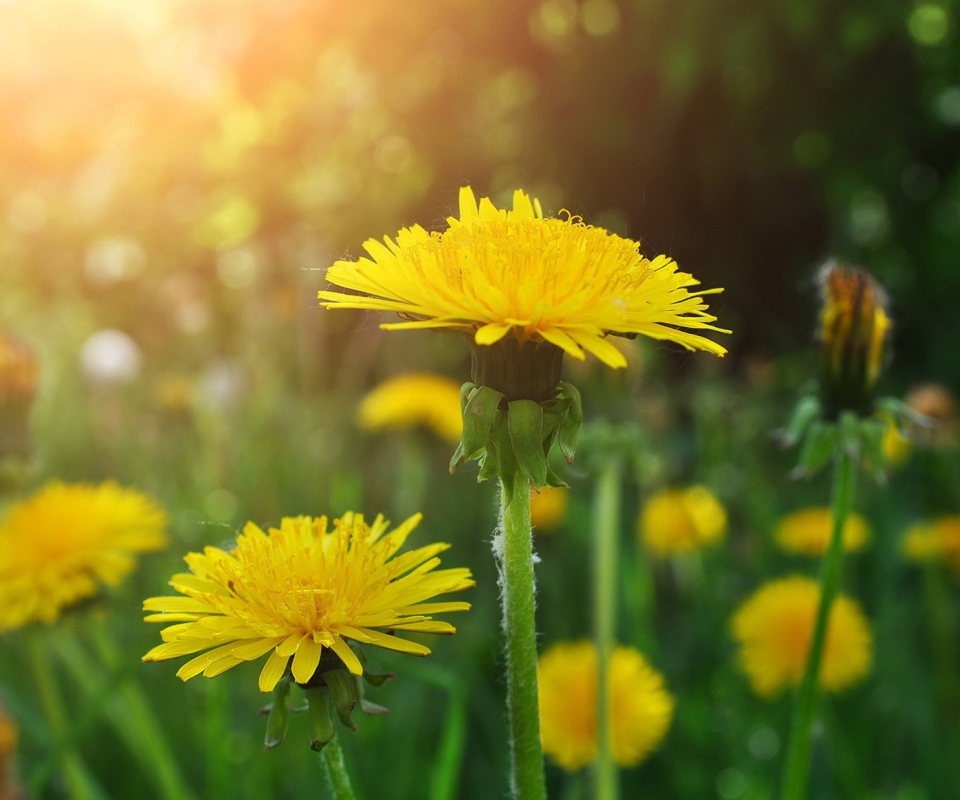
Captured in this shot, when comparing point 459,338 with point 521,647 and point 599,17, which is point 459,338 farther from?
point 599,17

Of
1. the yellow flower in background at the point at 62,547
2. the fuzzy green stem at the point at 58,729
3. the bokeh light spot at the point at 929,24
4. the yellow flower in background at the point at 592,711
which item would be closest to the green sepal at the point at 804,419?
the yellow flower in background at the point at 592,711

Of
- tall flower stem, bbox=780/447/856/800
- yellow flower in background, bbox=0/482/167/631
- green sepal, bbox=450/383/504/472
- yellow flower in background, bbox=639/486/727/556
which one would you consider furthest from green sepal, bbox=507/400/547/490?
yellow flower in background, bbox=639/486/727/556

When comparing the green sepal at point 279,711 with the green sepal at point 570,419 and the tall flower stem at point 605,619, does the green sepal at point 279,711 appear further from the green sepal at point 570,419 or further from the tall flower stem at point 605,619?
the tall flower stem at point 605,619

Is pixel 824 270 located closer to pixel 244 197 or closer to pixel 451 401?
pixel 451 401

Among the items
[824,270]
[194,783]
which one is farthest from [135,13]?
[824,270]

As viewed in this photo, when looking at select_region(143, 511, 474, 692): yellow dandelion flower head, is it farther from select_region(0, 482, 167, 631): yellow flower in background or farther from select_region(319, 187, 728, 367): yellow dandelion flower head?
select_region(0, 482, 167, 631): yellow flower in background

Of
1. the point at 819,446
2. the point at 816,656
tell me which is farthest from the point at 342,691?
the point at 819,446

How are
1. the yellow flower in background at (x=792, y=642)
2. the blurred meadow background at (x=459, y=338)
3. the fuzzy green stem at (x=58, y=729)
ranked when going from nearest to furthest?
the fuzzy green stem at (x=58, y=729) → the yellow flower in background at (x=792, y=642) → the blurred meadow background at (x=459, y=338)
